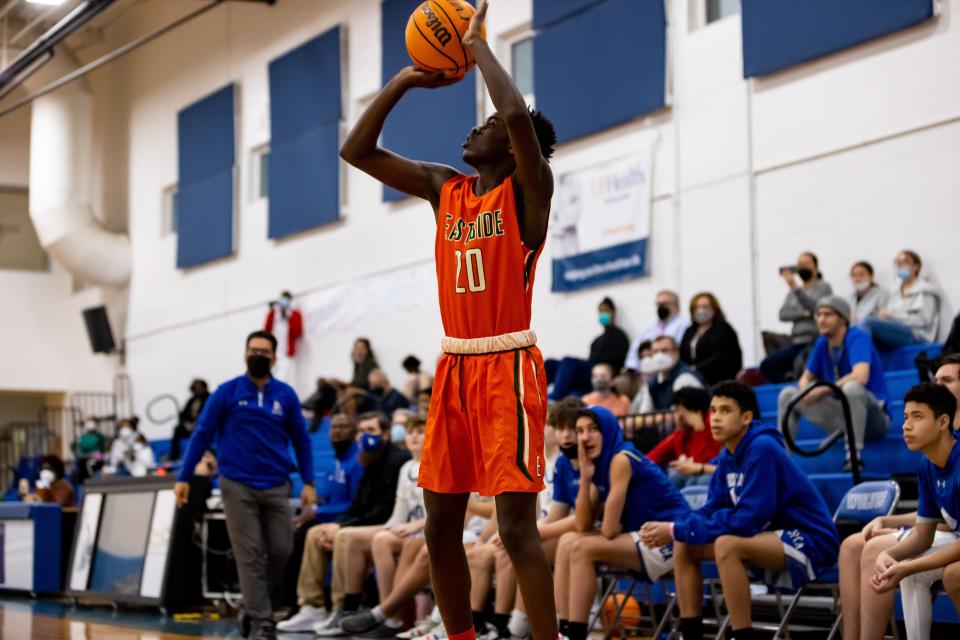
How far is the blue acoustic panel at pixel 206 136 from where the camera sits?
17.7m

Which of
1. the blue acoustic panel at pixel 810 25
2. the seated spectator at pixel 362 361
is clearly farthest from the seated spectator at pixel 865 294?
the seated spectator at pixel 362 361

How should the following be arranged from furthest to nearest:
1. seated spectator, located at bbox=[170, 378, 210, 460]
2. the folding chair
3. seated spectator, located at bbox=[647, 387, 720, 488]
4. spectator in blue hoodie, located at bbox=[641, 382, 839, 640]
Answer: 1. seated spectator, located at bbox=[170, 378, 210, 460]
2. seated spectator, located at bbox=[647, 387, 720, 488]
3. the folding chair
4. spectator in blue hoodie, located at bbox=[641, 382, 839, 640]

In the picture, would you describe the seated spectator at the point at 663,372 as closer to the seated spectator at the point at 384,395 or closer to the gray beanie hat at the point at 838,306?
the gray beanie hat at the point at 838,306

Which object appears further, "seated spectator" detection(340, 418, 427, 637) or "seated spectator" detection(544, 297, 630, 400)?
"seated spectator" detection(544, 297, 630, 400)

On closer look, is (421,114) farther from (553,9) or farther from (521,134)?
(521,134)

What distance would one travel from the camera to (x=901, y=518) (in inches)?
192

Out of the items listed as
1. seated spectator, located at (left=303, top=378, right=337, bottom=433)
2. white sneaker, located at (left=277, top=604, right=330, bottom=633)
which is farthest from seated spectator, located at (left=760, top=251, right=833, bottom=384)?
seated spectator, located at (left=303, top=378, right=337, bottom=433)

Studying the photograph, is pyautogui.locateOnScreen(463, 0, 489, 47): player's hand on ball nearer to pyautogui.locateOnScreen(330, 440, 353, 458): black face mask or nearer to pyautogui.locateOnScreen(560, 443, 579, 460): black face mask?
pyautogui.locateOnScreen(560, 443, 579, 460): black face mask

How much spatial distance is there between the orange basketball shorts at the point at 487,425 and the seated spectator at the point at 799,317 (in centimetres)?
578

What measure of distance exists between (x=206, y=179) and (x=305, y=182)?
282cm

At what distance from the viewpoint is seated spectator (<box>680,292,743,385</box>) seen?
941 centimetres

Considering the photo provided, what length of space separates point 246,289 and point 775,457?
1283 centimetres

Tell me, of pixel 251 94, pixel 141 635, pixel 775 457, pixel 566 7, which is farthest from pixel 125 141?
pixel 775 457

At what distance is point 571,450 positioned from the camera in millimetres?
6219
